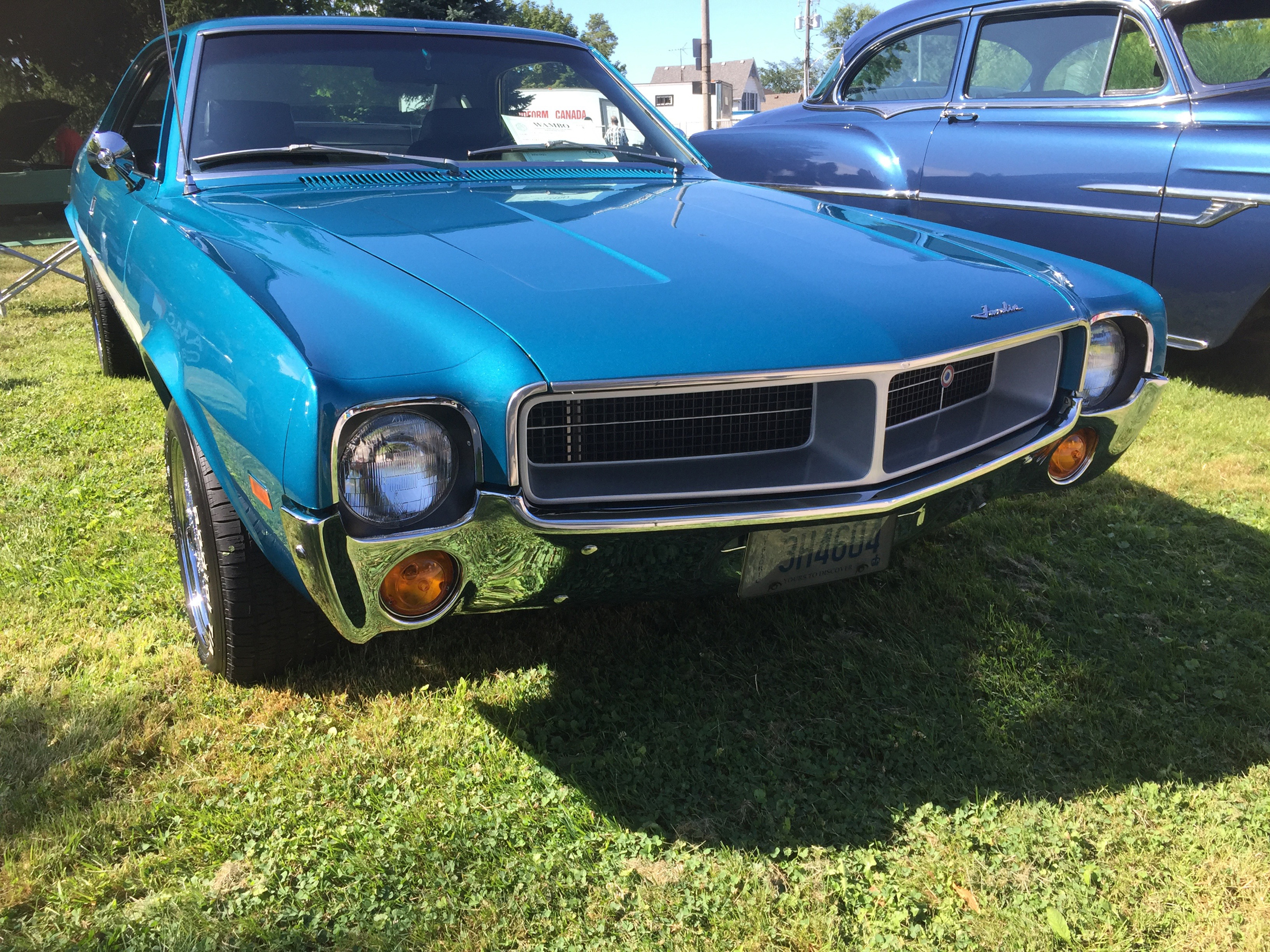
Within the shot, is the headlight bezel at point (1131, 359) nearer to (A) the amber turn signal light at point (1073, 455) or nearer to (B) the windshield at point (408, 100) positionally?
(A) the amber turn signal light at point (1073, 455)

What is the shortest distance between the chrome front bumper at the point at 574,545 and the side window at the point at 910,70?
12.4ft

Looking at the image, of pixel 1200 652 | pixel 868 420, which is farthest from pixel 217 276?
pixel 1200 652

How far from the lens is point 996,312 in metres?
2.01

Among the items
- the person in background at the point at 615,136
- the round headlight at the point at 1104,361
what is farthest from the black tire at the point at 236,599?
the round headlight at the point at 1104,361

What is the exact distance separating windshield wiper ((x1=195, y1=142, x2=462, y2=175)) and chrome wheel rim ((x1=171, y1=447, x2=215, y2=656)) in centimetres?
82

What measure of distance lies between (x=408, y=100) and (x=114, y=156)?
2.96 ft

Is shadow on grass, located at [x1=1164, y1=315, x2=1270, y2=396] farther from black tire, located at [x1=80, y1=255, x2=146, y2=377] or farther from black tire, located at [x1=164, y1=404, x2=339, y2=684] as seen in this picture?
black tire, located at [x1=80, y1=255, x2=146, y2=377]

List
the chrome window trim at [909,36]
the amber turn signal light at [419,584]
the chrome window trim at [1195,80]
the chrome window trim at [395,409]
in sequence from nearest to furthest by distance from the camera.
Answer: the chrome window trim at [395,409], the amber turn signal light at [419,584], the chrome window trim at [1195,80], the chrome window trim at [909,36]

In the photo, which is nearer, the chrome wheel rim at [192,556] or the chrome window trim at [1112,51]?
the chrome wheel rim at [192,556]

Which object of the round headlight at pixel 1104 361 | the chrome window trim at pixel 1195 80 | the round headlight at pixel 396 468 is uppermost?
the chrome window trim at pixel 1195 80

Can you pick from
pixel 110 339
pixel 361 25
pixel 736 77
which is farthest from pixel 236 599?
pixel 736 77

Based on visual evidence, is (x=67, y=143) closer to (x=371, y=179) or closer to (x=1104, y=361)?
(x=371, y=179)

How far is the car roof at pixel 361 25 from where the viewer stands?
2.81 m

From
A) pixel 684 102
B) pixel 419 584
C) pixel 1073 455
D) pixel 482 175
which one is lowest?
pixel 684 102
